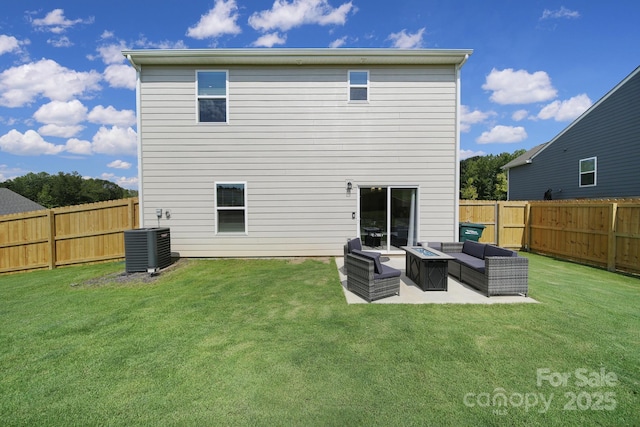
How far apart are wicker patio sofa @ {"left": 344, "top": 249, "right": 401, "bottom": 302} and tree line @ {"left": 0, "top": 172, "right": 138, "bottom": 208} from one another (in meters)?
59.7

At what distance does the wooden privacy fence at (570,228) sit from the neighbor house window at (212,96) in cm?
872

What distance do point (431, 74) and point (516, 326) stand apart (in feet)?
22.5

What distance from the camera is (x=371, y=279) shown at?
4238mm

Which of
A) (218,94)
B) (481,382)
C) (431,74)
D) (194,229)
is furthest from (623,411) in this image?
(218,94)

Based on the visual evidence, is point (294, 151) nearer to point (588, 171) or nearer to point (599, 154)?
point (599, 154)

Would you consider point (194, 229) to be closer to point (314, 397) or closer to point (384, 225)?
point (384, 225)

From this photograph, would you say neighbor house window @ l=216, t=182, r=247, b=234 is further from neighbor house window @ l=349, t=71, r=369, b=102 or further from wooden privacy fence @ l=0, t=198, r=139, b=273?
neighbor house window @ l=349, t=71, r=369, b=102

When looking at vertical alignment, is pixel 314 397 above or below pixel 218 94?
below

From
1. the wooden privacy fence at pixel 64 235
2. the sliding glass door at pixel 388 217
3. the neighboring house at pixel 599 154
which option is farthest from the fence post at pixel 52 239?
the neighboring house at pixel 599 154

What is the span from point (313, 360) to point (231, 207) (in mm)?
5760

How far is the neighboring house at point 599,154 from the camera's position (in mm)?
9602

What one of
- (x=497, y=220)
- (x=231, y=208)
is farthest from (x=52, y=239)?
(x=497, y=220)

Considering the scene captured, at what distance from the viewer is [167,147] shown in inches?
292

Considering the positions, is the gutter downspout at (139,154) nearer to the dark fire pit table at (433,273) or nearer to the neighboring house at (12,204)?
the dark fire pit table at (433,273)
